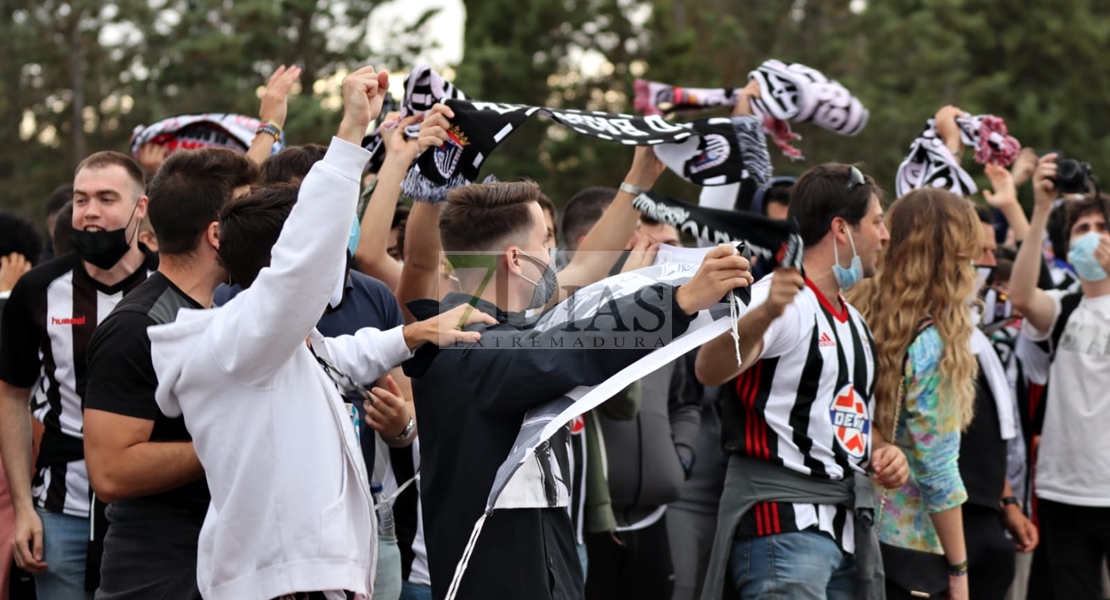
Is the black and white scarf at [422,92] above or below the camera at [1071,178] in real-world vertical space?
above

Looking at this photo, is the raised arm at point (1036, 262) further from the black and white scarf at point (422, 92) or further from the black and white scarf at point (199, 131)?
the black and white scarf at point (199, 131)

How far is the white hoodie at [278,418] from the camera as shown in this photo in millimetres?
3002

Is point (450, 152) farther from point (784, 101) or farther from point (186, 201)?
point (784, 101)

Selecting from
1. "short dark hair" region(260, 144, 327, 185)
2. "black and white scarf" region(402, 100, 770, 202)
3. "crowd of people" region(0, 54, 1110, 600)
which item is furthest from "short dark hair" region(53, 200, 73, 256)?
"black and white scarf" region(402, 100, 770, 202)

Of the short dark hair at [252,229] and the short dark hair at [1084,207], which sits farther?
the short dark hair at [1084,207]

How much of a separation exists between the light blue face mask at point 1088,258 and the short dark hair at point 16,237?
5.59m

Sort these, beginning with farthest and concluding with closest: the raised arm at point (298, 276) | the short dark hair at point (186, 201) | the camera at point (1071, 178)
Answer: the camera at point (1071, 178), the short dark hair at point (186, 201), the raised arm at point (298, 276)

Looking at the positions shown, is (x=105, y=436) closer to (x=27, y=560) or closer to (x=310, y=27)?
(x=27, y=560)

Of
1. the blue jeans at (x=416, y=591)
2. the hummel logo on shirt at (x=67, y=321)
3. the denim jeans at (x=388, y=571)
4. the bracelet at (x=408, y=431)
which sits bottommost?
the blue jeans at (x=416, y=591)

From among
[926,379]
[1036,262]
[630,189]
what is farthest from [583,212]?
[1036,262]

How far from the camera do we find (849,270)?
475 cm

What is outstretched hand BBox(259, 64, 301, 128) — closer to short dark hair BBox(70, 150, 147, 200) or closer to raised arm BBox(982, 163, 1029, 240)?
short dark hair BBox(70, 150, 147, 200)

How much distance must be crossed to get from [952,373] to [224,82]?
59.6 ft

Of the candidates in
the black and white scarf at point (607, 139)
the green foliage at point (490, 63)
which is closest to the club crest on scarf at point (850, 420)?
the black and white scarf at point (607, 139)
